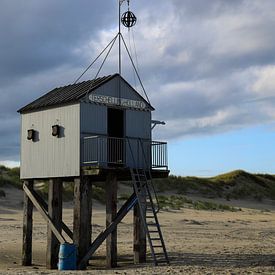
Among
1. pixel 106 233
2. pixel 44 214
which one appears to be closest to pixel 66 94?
pixel 44 214

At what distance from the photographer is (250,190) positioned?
70500 millimetres

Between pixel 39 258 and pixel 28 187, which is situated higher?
pixel 28 187

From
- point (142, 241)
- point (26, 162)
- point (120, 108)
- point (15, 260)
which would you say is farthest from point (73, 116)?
point (15, 260)

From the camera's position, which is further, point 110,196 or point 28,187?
point 28,187

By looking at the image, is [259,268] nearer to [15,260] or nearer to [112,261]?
[112,261]

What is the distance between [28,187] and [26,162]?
3.33ft

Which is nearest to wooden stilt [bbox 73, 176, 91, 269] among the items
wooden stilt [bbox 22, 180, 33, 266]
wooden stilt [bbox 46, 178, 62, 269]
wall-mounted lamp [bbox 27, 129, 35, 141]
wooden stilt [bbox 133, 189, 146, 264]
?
wooden stilt [bbox 46, 178, 62, 269]

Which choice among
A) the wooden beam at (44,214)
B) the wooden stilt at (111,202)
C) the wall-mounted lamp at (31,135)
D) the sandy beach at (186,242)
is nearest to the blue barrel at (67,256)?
the sandy beach at (186,242)

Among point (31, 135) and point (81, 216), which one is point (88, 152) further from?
point (31, 135)

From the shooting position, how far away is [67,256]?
67.2 feet

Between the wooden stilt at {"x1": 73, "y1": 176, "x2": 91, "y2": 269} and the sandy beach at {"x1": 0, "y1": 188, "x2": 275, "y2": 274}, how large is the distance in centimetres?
98

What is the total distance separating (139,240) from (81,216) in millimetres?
2632

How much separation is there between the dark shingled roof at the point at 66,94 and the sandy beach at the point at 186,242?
18.9 feet

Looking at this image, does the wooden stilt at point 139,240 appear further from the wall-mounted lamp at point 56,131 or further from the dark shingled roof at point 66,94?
the dark shingled roof at point 66,94
